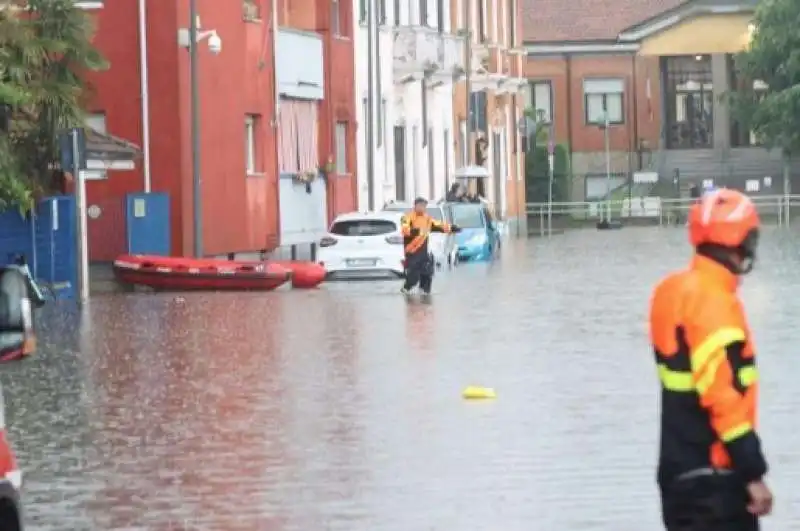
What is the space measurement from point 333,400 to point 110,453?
11.5ft

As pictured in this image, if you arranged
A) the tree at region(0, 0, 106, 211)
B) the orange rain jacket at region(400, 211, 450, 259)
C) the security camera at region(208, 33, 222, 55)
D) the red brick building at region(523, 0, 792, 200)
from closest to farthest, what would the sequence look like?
the tree at region(0, 0, 106, 211) → the orange rain jacket at region(400, 211, 450, 259) → the security camera at region(208, 33, 222, 55) → the red brick building at region(523, 0, 792, 200)

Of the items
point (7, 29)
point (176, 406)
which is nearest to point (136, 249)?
point (7, 29)

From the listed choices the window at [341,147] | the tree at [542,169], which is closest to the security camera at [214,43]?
the window at [341,147]

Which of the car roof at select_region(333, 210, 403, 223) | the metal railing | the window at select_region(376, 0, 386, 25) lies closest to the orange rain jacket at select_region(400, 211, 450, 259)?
the car roof at select_region(333, 210, 403, 223)

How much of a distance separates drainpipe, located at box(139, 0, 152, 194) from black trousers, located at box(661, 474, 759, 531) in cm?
3492

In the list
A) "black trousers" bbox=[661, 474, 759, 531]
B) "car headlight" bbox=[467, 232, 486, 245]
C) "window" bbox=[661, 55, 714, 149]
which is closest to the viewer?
"black trousers" bbox=[661, 474, 759, 531]

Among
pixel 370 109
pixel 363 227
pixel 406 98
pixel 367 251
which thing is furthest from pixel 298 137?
pixel 406 98

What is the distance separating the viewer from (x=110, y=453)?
15602mm

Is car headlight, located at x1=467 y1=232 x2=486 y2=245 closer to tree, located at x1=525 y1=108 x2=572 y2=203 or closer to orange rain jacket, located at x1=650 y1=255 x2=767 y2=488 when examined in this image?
tree, located at x1=525 y1=108 x2=572 y2=203

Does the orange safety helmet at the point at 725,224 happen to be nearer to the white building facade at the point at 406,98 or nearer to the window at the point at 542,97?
the white building facade at the point at 406,98

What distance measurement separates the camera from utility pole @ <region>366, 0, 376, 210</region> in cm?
5488

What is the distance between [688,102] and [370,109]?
47.6 m

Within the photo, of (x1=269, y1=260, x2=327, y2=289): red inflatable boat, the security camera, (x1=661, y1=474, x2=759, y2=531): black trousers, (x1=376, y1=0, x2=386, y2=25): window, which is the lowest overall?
(x1=269, y1=260, x2=327, y2=289): red inflatable boat

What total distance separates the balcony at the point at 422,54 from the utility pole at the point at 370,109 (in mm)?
4455
